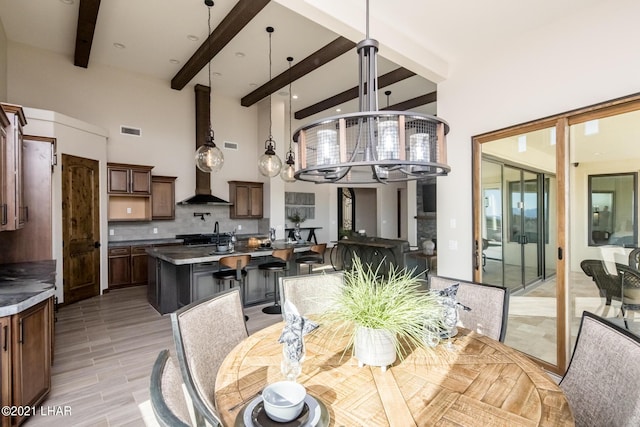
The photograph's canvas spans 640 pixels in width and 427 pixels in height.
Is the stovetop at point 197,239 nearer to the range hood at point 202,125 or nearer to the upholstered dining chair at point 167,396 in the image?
the range hood at point 202,125

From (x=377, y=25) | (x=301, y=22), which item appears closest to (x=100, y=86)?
(x=301, y=22)

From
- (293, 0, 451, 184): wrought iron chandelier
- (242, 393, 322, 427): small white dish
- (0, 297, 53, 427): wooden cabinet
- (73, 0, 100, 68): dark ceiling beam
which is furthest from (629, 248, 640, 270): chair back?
(73, 0, 100, 68): dark ceiling beam

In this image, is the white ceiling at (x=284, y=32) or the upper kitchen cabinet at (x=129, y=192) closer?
the white ceiling at (x=284, y=32)

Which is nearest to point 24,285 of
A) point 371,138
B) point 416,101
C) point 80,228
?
point 371,138

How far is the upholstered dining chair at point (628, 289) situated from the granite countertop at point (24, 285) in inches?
185

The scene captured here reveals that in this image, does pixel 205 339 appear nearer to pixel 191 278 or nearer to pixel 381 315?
pixel 381 315

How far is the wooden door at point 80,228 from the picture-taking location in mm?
4914

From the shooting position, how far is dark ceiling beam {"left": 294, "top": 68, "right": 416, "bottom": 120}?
5.82 metres

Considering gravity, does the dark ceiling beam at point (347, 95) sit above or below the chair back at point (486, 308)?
above

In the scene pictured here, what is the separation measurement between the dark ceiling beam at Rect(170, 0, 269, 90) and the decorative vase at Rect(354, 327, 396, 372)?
13.2 ft

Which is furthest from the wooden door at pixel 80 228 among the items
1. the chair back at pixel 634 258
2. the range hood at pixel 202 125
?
the chair back at pixel 634 258

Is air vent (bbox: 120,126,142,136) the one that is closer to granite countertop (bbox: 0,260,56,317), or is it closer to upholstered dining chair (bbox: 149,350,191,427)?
granite countertop (bbox: 0,260,56,317)

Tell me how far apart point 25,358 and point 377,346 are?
2389 millimetres

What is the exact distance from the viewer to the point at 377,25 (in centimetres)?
303
